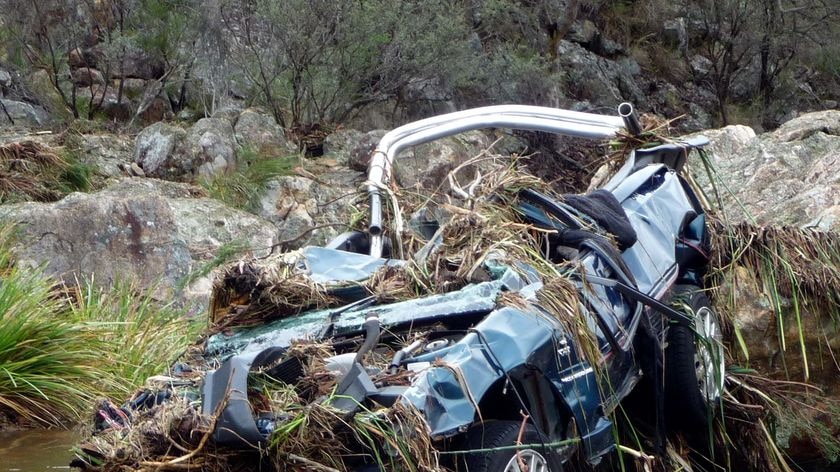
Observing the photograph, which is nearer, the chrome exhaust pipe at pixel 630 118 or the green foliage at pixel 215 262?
the chrome exhaust pipe at pixel 630 118

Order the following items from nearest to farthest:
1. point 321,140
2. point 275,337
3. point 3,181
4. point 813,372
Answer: point 275,337
point 813,372
point 3,181
point 321,140

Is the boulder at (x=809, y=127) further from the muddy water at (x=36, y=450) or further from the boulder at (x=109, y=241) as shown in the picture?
the muddy water at (x=36, y=450)

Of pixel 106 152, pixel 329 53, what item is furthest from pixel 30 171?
pixel 329 53

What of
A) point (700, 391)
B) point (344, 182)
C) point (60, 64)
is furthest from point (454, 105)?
point (700, 391)

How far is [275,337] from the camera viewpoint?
4.98 metres

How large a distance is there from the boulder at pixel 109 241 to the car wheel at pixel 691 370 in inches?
171

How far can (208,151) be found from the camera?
1393 centimetres

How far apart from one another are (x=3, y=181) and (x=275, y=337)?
24.8ft

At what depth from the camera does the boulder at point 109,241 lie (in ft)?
31.9

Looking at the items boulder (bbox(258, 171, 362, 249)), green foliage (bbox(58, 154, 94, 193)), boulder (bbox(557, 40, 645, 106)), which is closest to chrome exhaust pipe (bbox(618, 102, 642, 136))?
boulder (bbox(258, 171, 362, 249))

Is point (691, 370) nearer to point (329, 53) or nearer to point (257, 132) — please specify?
point (257, 132)

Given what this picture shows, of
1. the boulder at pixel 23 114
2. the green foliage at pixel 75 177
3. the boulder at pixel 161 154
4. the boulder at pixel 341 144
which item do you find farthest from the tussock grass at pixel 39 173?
the boulder at pixel 341 144

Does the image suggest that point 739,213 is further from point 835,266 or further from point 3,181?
point 3,181

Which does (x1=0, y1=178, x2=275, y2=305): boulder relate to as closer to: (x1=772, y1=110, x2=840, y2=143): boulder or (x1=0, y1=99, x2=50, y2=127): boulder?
(x1=772, y1=110, x2=840, y2=143): boulder
